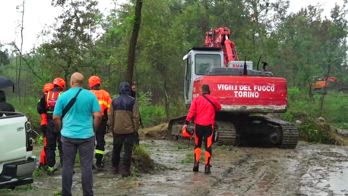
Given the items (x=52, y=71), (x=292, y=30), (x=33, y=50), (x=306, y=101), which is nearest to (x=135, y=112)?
(x=52, y=71)

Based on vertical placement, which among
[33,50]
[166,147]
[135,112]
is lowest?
[166,147]

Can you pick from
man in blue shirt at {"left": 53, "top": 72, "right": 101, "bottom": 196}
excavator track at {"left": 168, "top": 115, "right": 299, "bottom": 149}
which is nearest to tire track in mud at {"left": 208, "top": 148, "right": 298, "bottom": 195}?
excavator track at {"left": 168, "top": 115, "right": 299, "bottom": 149}

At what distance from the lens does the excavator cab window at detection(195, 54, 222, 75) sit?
19.1 meters

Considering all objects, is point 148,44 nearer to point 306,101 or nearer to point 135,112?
point 306,101

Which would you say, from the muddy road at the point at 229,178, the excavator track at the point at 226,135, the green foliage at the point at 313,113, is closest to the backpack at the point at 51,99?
the muddy road at the point at 229,178

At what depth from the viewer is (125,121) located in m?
10.3

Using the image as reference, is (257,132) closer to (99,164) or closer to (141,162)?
(141,162)

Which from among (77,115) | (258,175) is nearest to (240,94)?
(258,175)

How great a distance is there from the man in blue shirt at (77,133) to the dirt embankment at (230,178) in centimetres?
120

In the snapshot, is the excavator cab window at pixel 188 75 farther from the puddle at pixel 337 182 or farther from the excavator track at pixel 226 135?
the puddle at pixel 337 182

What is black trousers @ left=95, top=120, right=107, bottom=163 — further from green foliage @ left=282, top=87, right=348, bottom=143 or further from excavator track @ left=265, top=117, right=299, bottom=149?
green foliage @ left=282, top=87, right=348, bottom=143

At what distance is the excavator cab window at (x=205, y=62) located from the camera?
19.1 metres

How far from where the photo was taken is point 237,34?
134 feet

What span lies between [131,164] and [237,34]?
101 feet
